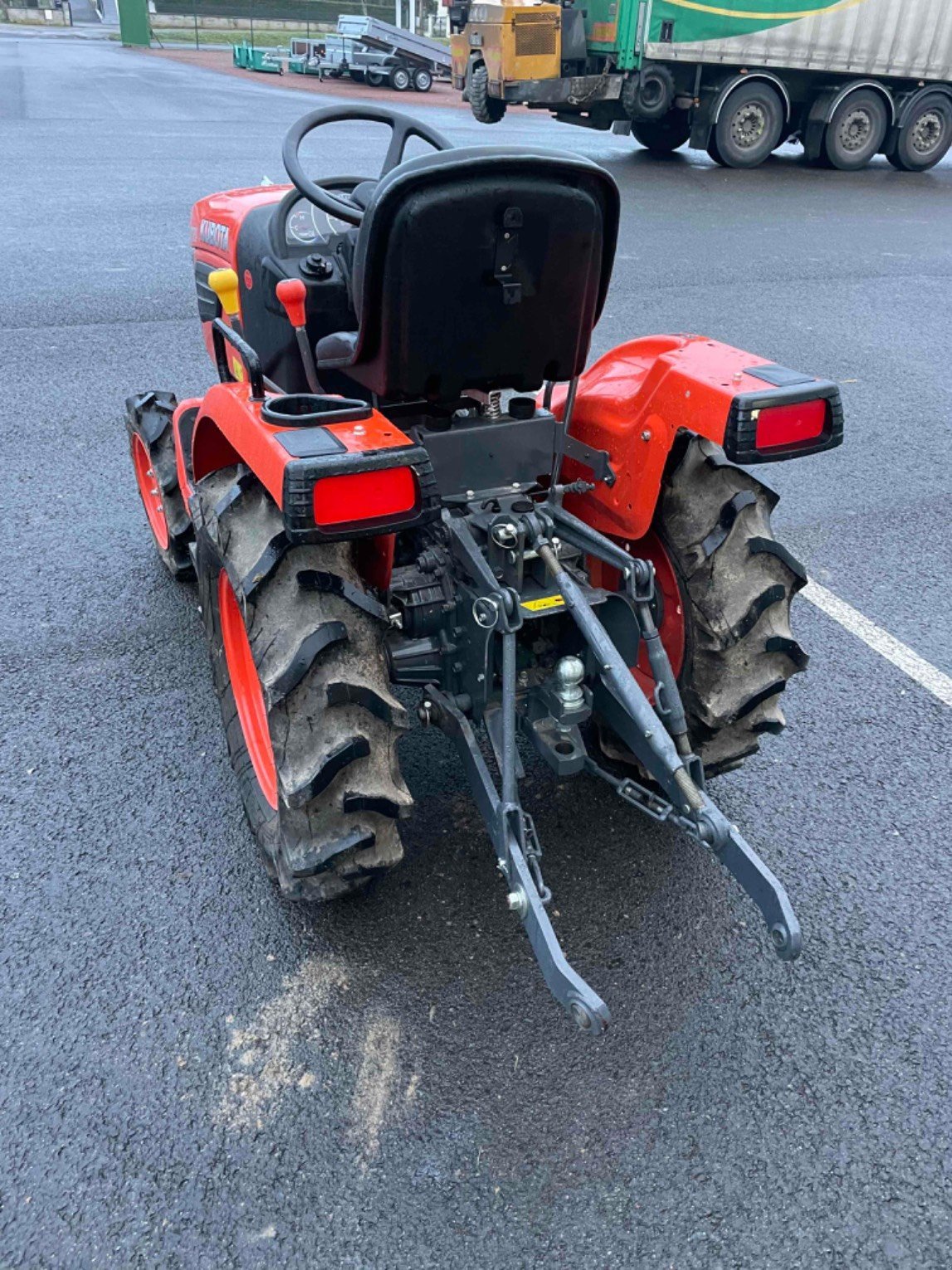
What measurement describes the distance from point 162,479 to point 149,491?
0.51m

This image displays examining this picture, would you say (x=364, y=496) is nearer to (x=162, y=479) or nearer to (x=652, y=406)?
(x=652, y=406)

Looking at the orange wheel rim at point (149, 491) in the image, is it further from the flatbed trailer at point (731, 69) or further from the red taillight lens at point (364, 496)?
the flatbed trailer at point (731, 69)

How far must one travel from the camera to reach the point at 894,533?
15.0ft

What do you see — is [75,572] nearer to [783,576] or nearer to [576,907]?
[576,907]

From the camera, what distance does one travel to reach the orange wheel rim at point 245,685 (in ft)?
8.80

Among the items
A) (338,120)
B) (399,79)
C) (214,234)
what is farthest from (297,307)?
(399,79)

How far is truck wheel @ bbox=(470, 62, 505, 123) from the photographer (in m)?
13.0

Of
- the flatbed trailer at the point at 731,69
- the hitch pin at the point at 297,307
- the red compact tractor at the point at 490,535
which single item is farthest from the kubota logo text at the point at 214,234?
the flatbed trailer at the point at 731,69

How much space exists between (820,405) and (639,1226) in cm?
181

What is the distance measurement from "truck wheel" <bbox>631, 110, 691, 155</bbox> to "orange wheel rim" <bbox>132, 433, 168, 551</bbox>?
11.8m

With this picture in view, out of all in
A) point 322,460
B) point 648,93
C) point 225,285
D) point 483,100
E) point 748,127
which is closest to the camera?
point 322,460

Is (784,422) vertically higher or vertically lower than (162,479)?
higher

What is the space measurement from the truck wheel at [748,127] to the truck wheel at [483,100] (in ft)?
9.76

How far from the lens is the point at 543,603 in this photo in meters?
2.30
